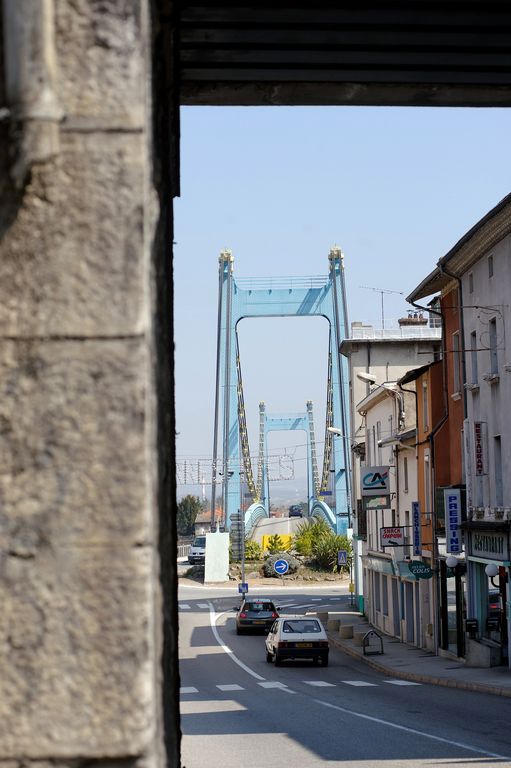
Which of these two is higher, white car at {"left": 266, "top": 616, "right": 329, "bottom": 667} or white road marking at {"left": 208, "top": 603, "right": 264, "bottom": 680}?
white car at {"left": 266, "top": 616, "right": 329, "bottom": 667}

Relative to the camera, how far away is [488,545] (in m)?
31.0

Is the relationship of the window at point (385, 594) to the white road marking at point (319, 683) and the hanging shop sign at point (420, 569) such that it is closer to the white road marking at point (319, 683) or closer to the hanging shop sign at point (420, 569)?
the hanging shop sign at point (420, 569)

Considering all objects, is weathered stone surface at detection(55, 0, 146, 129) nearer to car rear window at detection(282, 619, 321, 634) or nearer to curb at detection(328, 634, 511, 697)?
curb at detection(328, 634, 511, 697)

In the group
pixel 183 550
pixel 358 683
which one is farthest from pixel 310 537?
pixel 358 683

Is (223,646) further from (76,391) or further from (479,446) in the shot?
(76,391)

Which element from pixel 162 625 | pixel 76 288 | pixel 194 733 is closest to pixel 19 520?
pixel 76 288

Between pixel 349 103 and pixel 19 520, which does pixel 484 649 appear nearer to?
pixel 349 103

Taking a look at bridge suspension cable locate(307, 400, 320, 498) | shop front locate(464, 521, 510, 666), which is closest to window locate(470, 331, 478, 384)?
shop front locate(464, 521, 510, 666)

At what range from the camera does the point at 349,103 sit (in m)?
5.65

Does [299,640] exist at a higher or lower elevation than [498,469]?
lower

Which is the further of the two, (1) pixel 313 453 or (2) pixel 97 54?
(1) pixel 313 453

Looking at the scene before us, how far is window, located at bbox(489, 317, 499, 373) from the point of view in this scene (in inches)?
1206

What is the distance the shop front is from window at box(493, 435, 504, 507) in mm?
663

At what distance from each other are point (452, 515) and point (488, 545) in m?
2.23
